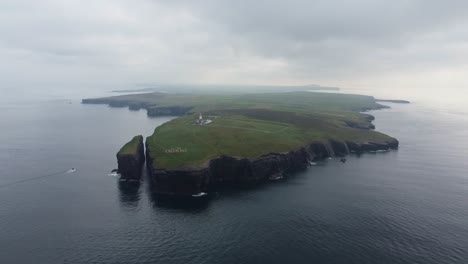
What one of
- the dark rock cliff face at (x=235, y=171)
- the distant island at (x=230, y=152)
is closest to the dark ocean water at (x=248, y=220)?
the dark rock cliff face at (x=235, y=171)

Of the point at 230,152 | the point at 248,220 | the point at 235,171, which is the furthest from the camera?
the point at 230,152

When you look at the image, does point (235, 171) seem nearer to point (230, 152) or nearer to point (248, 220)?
point (230, 152)

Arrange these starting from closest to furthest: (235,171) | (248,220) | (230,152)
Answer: (248,220)
(235,171)
(230,152)

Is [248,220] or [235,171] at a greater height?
[235,171]

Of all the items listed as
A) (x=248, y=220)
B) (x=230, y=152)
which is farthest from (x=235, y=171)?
(x=248, y=220)

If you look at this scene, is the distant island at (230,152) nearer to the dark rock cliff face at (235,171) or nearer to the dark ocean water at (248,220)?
the dark rock cliff face at (235,171)

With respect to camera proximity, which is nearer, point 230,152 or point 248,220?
point 248,220
